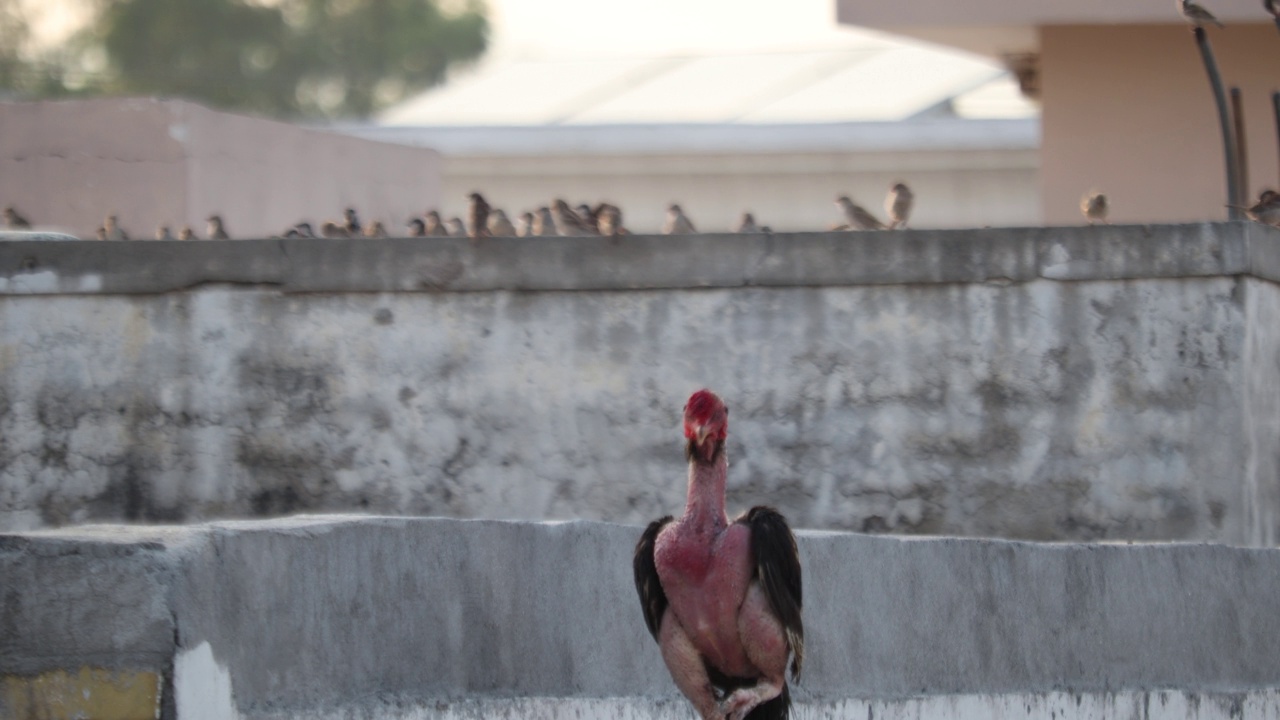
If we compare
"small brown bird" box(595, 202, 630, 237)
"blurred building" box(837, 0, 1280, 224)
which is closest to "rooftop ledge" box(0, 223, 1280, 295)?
"small brown bird" box(595, 202, 630, 237)

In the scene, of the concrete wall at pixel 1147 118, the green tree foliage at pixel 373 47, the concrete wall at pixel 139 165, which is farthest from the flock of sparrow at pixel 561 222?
the green tree foliage at pixel 373 47

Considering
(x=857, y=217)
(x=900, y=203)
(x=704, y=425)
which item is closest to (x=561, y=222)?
(x=857, y=217)

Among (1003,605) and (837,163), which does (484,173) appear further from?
(1003,605)

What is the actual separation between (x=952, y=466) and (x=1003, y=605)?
8.30 feet

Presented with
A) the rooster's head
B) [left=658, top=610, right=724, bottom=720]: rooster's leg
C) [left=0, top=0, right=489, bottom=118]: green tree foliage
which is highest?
[left=0, top=0, right=489, bottom=118]: green tree foliage

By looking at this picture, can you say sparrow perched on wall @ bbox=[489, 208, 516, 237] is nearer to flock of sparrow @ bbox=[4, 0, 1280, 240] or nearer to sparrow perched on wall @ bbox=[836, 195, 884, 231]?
flock of sparrow @ bbox=[4, 0, 1280, 240]

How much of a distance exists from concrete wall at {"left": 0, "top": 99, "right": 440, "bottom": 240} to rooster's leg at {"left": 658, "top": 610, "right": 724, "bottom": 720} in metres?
10.6

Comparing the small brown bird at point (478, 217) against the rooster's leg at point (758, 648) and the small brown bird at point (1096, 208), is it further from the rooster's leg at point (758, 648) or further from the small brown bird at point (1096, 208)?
the small brown bird at point (1096, 208)

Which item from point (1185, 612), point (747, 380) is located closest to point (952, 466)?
point (747, 380)

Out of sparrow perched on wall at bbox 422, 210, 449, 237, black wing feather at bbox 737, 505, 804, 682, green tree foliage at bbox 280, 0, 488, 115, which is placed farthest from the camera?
green tree foliage at bbox 280, 0, 488, 115

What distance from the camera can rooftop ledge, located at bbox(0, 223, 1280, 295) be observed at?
1012 centimetres

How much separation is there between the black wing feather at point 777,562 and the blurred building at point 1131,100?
10.1m

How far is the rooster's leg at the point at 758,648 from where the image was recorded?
19.8 ft

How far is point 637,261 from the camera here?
1020 cm
